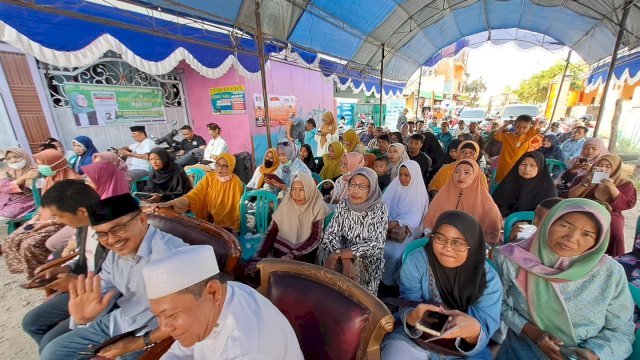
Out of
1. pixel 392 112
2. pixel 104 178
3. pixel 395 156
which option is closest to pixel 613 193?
pixel 395 156

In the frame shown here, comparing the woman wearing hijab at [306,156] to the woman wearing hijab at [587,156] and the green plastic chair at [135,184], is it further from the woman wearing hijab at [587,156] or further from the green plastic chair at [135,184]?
the woman wearing hijab at [587,156]

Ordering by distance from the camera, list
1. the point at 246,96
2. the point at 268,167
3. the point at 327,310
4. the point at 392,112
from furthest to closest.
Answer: the point at 392,112 → the point at 246,96 → the point at 268,167 → the point at 327,310

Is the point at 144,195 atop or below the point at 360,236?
atop

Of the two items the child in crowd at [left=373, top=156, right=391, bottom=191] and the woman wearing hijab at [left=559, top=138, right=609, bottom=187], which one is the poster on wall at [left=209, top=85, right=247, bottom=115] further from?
the woman wearing hijab at [left=559, top=138, right=609, bottom=187]

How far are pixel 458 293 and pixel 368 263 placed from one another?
2.76 feet

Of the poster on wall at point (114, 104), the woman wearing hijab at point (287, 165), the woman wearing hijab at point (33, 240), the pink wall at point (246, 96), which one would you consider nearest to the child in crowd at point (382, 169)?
the woman wearing hijab at point (287, 165)

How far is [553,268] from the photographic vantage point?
4.91 ft

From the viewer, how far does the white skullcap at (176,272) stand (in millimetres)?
953

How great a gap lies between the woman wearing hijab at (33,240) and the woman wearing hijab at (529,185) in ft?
17.6

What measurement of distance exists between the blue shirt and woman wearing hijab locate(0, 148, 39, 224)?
300 cm

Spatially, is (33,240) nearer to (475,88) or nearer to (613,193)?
(613,193)

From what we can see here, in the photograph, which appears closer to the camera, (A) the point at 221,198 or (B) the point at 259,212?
(B) the point at 259,212

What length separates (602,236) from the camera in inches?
54.1

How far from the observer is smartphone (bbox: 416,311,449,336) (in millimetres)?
1338
